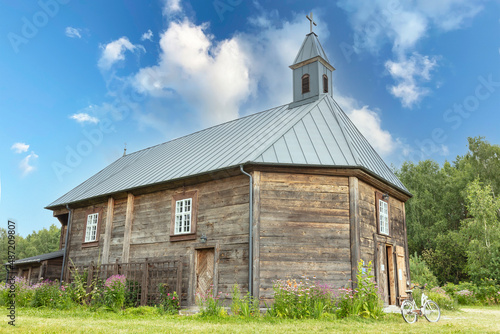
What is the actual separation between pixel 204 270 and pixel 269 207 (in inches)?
142

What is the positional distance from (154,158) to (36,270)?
913cm

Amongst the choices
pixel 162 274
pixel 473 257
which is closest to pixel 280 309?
pixel 162 274

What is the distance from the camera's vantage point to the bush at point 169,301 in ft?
46.8

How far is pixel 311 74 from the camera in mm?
20594

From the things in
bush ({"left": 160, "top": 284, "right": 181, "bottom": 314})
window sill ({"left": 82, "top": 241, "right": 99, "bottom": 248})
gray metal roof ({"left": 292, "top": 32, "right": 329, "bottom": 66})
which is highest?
gray metal roof ({"left": 292, "top": 32, "right": 329, "bottom": 66})

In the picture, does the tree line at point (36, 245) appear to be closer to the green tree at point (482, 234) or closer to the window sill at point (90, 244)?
the window sill at point (90, 244)

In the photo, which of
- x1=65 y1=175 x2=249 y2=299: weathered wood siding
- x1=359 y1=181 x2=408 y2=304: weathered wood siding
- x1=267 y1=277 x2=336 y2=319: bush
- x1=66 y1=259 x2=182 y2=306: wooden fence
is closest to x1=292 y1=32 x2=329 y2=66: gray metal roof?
x1=359 y1=181 x2=408 y2=304: weathered wood siding

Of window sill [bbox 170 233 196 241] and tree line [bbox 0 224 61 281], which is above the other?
tree line [bbox 0 224 61 281]

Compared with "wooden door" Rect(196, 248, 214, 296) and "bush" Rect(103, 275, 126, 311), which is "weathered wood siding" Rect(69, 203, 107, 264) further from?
"wooden door" Rect(196, 248, 214, 296)

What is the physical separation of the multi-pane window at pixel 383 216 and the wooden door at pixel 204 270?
676 cm

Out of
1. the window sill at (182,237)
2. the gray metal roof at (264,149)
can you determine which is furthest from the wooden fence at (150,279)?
the gray metal roof at (264,149)

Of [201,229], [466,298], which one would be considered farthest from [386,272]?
[466,298]

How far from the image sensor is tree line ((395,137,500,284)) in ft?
97.3

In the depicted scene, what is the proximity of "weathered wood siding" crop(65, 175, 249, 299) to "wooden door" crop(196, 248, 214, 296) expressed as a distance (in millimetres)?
230
